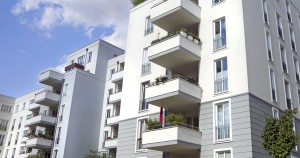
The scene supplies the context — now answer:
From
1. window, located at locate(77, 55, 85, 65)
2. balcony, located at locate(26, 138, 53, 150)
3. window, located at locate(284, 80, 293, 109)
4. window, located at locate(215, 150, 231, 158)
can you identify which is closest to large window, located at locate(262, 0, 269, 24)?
window, located at locate(284, 80, 293, 109)

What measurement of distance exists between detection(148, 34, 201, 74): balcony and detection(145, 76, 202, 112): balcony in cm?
190

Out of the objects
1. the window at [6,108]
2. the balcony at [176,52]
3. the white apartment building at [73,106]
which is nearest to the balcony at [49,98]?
the white apartment building at [73,106]

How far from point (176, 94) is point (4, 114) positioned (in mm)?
55262

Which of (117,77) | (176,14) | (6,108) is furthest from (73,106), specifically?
(6,108)

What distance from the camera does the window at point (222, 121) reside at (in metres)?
23.2

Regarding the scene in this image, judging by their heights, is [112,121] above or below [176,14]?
below

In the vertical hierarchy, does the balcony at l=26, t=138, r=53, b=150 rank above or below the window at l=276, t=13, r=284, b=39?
below

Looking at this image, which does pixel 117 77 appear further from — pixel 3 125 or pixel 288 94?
pixel 3 125

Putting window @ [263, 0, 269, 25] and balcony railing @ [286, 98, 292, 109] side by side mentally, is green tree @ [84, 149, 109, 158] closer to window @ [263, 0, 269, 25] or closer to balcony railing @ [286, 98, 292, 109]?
balcony railing @ [286, 98, 292, 109]

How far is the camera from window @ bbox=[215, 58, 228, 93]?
24.6 meters

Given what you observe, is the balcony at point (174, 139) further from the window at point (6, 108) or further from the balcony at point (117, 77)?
the window at point (6, 108)

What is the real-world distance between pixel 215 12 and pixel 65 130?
27.9 meters

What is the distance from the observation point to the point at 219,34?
2661 cm

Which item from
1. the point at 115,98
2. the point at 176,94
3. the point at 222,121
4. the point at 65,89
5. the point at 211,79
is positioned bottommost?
the point at 222,121
